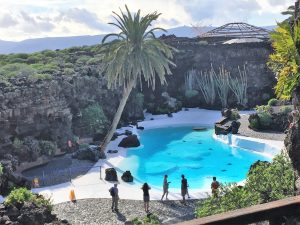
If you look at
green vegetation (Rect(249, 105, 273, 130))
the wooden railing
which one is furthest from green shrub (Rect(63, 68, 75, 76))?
the wooden railing

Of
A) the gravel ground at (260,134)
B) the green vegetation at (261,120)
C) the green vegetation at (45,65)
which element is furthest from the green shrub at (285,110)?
the green vegetation at (45,65)

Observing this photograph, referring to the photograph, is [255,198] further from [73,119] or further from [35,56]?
[35,56]

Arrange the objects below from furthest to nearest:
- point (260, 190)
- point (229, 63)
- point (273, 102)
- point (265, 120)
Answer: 1. point (229, 63)
2. point (273, 102)
3. point (265, 120)
4. point (260, 190)

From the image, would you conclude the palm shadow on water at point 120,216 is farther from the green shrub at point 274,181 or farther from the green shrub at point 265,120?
the green shrub at point 265,120

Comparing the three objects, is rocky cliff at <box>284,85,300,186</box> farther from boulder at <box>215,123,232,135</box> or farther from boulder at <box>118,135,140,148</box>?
boulder at <box>215,123,232,135</box>

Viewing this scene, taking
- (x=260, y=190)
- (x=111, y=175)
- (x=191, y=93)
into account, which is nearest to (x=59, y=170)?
(x=111, y=175)

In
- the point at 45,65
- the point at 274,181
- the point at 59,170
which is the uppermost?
the point at 45,65

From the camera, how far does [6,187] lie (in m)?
23.6

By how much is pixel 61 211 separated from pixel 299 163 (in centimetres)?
1503

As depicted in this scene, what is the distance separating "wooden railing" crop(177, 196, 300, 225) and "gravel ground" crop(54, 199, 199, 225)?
16.4 metres

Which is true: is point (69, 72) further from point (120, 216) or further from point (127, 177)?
point (120, 216)

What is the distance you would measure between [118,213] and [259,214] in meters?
18.1

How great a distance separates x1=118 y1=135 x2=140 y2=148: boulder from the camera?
1384 inches

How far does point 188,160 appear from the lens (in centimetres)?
3131
